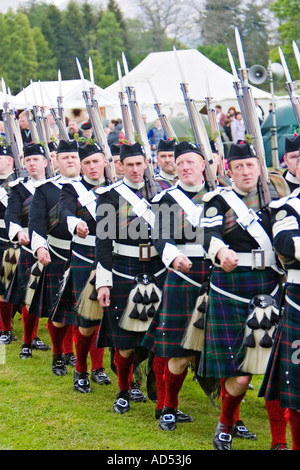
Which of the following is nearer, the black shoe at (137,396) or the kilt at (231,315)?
the kilt at (231,315)

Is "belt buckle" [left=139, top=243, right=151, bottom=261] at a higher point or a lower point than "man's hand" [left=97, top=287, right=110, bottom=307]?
higher

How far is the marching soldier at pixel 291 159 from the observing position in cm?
548

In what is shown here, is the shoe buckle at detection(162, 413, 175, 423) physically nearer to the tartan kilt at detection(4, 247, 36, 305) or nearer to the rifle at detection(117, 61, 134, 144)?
the rifle at detection(117, 61, 134, 144)

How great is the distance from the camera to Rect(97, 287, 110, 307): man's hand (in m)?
5.68

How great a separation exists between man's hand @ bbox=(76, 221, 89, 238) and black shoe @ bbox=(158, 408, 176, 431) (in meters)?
1.43

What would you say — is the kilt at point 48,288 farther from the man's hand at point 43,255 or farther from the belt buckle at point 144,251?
the belt buckle at point 144,251

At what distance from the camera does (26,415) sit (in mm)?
5867

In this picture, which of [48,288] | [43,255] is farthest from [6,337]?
[43,255]

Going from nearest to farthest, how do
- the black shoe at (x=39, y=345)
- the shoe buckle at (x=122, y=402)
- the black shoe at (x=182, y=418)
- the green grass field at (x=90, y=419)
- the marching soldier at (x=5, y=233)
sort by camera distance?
the green grass field at (x=90, y=419), the black shoe at (x=182, y=418), the shoe buckle at (x=122, y=402), the black shoe at (x=39, y=345), the marching soldier at (x=5, y=233)

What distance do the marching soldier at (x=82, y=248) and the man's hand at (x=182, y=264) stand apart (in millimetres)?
1459

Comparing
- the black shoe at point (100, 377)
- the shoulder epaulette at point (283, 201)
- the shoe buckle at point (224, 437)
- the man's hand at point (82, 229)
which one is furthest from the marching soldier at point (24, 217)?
the shoulder epaulette at point (283, 201)

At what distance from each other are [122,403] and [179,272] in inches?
46.9

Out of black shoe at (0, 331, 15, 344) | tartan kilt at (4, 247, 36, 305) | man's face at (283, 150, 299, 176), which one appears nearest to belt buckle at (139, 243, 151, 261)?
man's face at (283, 150, 299, 176)
